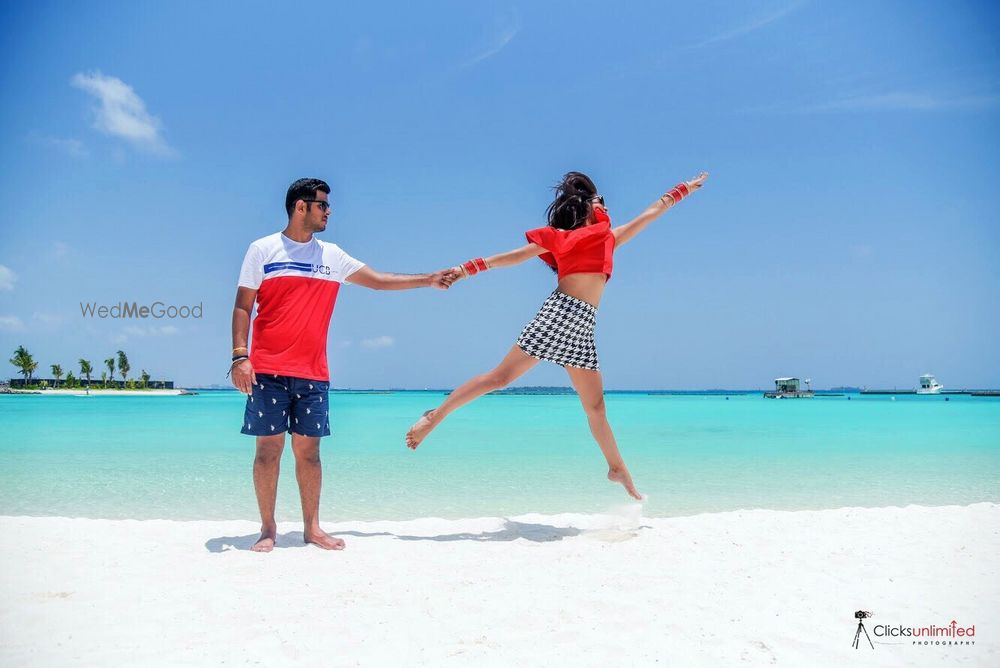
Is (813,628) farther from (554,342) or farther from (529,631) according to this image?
(554,342)

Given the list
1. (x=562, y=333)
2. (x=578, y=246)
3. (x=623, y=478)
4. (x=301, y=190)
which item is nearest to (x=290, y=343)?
(x=301, y=190)

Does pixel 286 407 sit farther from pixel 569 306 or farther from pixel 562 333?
pixel 569 306

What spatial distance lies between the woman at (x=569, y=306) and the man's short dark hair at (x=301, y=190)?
1064mm

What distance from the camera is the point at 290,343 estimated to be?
3988mm

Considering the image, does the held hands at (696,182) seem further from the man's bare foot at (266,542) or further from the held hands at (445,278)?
the man's bare foot at (266,542)

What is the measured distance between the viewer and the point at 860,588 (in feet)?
10.2

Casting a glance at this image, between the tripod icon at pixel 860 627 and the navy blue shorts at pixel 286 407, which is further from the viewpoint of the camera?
the navy blue shorts at pixel 286 407

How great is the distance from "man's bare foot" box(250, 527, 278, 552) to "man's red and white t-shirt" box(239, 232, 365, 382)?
1.01 m

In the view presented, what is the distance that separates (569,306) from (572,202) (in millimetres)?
761

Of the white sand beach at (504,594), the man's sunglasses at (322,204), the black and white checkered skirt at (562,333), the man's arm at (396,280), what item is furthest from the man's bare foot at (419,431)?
the man's sunglasses at (322,204)

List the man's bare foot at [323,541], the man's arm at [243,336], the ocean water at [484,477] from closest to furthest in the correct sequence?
the man's arm at [243,336]
the man's bare foot at [323,541]
the ocean water at [484,477]

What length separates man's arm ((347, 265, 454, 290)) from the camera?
14.4ft

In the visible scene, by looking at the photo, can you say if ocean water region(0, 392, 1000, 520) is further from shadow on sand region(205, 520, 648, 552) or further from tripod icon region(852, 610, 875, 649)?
tripod icon region(852, 610, 875, 649)

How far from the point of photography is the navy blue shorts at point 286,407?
395 centimetres
